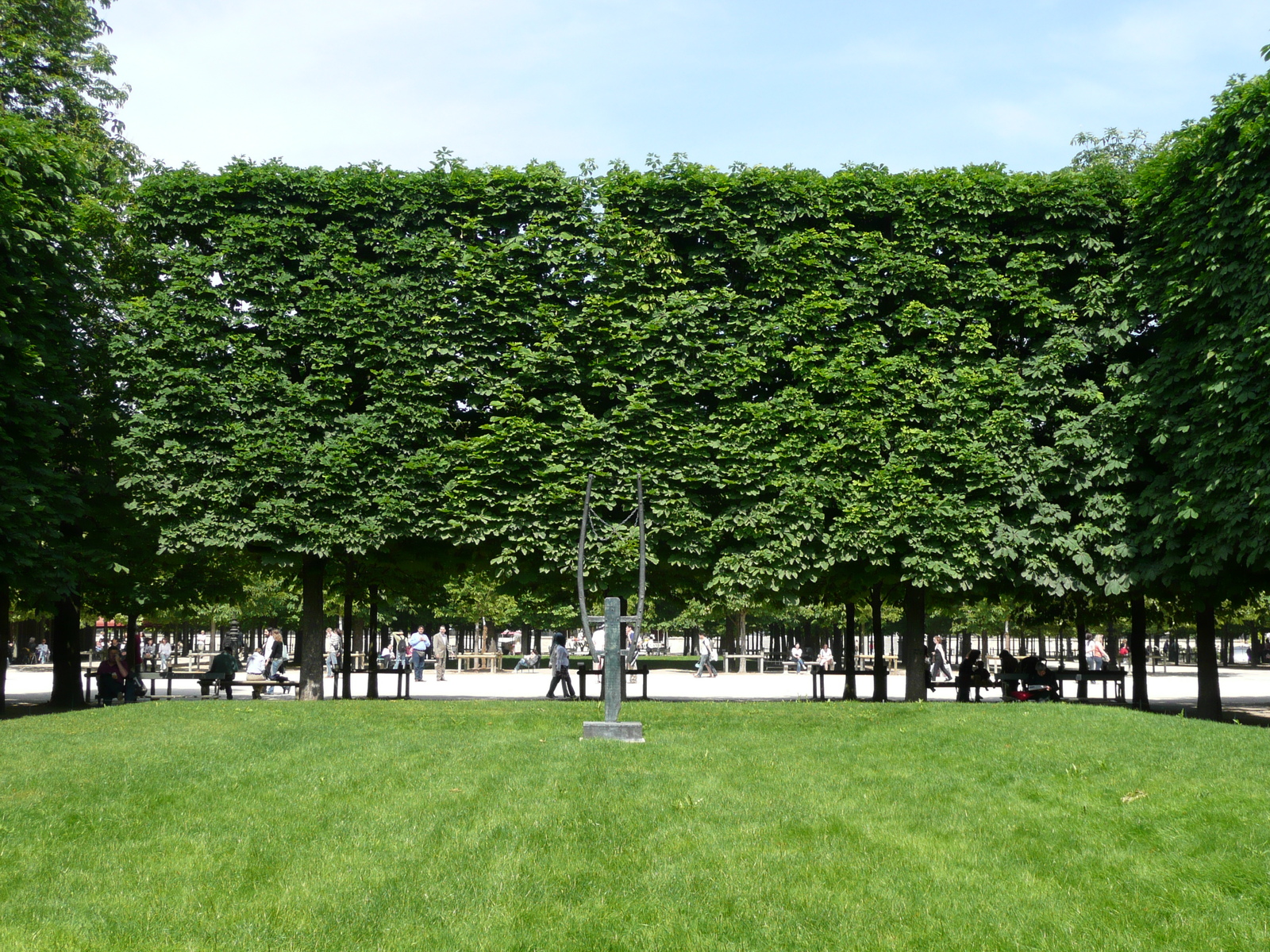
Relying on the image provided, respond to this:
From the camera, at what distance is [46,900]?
322 inches

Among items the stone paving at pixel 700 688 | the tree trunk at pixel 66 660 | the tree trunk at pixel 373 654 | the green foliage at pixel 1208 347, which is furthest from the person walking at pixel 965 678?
the tree trunk at pixel 66 660

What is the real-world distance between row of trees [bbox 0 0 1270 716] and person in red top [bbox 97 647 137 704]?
91 centimetres

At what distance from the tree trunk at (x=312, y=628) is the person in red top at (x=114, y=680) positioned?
14.2 ft

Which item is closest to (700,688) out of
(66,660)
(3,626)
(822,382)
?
(822,382)

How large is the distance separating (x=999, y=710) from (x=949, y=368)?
9061 mm

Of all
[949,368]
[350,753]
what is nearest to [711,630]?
[949,368]

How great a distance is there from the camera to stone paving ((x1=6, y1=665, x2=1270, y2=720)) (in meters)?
30.2

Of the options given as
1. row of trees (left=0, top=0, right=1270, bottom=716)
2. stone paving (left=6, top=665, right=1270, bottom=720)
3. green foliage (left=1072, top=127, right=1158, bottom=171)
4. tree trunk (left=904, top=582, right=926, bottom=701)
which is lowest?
stone paving (left=6, top=665, right=1270, bottom=720)

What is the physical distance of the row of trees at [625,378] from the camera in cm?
2364

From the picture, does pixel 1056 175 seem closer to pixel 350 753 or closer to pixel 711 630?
pixel 350 753

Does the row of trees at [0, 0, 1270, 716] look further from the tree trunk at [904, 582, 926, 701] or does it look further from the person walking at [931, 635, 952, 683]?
the person walking at [931, 635, 952, 683]

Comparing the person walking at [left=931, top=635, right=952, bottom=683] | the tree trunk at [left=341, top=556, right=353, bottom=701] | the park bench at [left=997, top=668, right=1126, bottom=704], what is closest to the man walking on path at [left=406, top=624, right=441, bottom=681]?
the tree trunk at [left=341, top=556, right=353, bottom=701]

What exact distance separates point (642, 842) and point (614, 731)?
19.0 feet

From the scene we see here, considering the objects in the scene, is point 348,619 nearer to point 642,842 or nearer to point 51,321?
point 51,321
